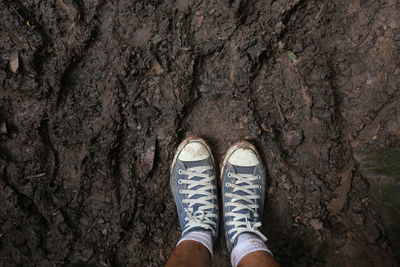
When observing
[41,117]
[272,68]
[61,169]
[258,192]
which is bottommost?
[258,192]

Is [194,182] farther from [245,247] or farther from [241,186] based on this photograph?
[245,247]

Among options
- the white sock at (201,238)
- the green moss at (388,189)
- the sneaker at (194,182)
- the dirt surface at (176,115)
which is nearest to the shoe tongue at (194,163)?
the sneaker at (194,182)

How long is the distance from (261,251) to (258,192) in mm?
468

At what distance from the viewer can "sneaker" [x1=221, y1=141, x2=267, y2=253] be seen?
1849 mm

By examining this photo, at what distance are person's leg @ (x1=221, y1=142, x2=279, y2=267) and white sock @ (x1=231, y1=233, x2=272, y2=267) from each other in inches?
1.8

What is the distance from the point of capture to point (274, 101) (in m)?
1.89

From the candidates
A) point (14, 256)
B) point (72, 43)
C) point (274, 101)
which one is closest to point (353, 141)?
point (274, 101)

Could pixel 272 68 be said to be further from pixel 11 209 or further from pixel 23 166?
pixel 11 209

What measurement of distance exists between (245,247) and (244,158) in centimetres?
53

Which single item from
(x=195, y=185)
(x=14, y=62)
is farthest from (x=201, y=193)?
(x=14, y=62)

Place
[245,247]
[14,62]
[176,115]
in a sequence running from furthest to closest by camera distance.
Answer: [176,115]
[14,62]
[245,247]

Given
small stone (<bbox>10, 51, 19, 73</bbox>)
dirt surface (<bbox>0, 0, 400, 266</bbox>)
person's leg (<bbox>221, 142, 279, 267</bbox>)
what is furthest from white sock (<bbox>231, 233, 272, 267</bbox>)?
small stone (<bbox>10, 51, 19, 73</bbox>)

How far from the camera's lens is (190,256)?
1486mm

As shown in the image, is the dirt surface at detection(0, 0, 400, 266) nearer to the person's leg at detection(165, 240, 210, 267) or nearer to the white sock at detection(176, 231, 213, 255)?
the white sock at detection(176, 231, 213, 255)
